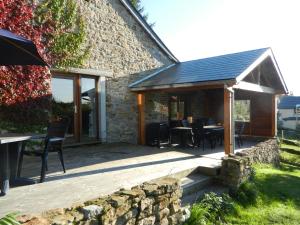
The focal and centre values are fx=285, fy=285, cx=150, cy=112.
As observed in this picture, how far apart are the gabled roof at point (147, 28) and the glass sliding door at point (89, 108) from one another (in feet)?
10.7

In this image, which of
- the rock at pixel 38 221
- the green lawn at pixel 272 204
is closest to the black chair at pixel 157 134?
the green lawn at pixel 272 204

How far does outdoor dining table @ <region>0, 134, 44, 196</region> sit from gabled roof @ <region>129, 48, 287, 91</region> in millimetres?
5480

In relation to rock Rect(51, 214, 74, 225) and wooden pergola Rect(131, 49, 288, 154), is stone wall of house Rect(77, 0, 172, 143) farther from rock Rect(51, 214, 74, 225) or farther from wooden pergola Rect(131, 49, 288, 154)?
rock Rect(51, 214, 74, 225)

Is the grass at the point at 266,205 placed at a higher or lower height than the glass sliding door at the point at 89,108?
lower

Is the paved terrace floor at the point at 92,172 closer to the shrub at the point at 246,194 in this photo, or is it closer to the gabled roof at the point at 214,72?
the shrub at the point at 246,194

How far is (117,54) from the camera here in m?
10.5

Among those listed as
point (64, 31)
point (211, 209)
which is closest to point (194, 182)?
point (211, 209)

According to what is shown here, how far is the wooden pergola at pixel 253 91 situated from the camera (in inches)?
309

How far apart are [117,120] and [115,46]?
8.92 ft

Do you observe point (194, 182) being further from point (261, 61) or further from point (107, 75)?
point (261, 61)

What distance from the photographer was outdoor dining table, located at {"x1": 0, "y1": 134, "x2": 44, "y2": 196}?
4.08 m

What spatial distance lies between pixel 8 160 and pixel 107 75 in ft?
19.8

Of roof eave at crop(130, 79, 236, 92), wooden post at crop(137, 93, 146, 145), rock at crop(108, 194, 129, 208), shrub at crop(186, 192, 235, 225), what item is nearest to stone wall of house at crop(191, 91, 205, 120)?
wooden post at crop(137, 93, 146, 145)

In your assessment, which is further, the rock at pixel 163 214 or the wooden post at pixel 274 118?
the wooden post at pixel 274 118
